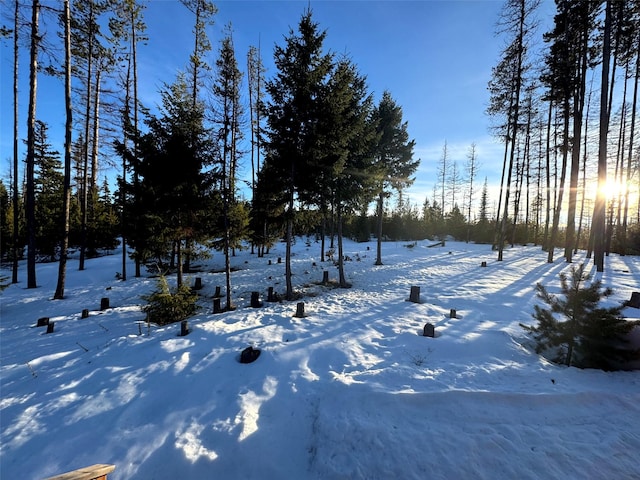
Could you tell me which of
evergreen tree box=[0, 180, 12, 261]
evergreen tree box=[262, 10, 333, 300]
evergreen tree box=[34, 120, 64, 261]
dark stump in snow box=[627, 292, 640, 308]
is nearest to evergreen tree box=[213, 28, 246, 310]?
evergreen tree box=[262, 10, 333, 300]

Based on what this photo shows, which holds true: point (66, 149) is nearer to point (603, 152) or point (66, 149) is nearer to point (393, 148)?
point (393, 148)

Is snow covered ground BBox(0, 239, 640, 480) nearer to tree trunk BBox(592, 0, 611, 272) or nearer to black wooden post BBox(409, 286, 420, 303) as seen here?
black wooden post BBox(409, 286, 420, 303)

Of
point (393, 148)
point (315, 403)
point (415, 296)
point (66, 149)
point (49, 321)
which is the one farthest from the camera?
point (393, 148)

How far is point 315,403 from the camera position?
382 cm

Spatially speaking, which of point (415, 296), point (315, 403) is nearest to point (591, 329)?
point (315, 403)

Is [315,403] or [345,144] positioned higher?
[345,144]

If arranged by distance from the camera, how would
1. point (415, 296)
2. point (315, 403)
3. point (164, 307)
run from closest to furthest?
point (315, 403) < point (164, 307) < point (415, 296)

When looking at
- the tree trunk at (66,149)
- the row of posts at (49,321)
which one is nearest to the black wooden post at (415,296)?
the row of posts at (49,321)

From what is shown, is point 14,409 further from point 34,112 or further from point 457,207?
point 457,207

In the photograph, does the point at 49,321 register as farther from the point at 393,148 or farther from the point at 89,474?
the point at 393,148

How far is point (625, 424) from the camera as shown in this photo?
3.02 metres

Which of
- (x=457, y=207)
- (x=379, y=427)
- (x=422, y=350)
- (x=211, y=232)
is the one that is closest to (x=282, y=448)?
(x=379, y=427)

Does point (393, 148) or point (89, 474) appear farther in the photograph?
point (393, 148)

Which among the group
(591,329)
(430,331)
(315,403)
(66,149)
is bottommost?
(315,403)
